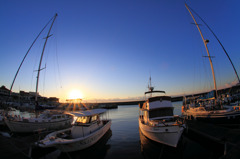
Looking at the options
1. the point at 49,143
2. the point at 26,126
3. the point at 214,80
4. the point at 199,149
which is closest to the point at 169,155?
the point at 199,149

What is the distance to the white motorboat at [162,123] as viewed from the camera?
433 inches

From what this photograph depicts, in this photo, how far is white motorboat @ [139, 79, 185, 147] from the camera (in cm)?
1100

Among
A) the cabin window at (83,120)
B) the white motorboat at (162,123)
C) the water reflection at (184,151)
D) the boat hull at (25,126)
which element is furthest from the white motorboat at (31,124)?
the water reflection at (184,151)

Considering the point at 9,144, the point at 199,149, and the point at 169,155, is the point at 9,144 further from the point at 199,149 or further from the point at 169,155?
the point at 199,149

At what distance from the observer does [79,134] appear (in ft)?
41.4

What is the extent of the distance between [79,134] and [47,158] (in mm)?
3193

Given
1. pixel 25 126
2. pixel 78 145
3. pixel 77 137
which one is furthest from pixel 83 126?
pixel 25 126

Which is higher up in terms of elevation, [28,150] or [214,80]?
[214,80]

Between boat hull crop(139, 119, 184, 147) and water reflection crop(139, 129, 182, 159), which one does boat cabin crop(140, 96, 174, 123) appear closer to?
boat hull crop(139, 119, 184, 147)

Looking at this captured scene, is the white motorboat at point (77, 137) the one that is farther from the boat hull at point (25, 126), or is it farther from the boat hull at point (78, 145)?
the boat hull at point (25, 126)

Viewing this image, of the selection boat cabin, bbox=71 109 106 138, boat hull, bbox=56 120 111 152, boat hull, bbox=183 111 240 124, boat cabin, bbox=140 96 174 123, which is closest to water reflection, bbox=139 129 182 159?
boat cabin, bbox=140 96 174 123

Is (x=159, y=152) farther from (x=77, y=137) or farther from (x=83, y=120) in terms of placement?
(x=83, y=120)

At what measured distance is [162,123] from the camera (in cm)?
1254

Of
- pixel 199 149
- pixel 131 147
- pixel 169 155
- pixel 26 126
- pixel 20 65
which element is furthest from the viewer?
pixel 20 65
